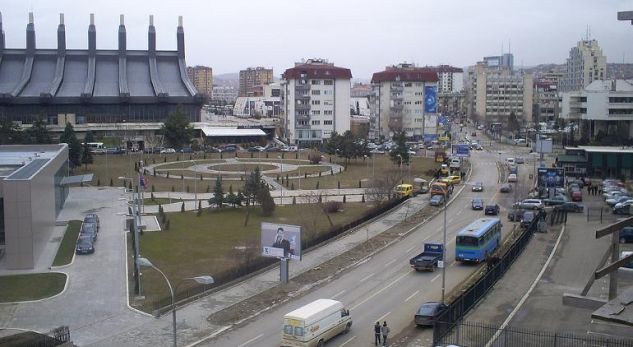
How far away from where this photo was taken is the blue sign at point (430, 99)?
90.9 m

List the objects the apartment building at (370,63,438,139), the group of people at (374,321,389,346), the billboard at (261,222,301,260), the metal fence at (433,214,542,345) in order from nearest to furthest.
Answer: the metal fence at (433,214,542,345)
the group of people at (374,321,389,346)
the billboard at (261,222,301,260)
the apartment building at (370,63,438,139)

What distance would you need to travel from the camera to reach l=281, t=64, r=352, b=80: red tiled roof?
276 ft

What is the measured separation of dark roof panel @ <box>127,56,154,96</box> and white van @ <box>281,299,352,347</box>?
7064cm

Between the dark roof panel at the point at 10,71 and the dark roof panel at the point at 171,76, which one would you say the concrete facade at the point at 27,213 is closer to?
the dark roof panel at the point at 171,76

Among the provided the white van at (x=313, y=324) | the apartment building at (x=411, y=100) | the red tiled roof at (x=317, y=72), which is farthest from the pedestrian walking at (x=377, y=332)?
the apartment building at (x=411, y=100)

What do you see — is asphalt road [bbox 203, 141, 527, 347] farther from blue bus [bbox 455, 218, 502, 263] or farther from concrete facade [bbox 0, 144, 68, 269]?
concrete facade [bbox 0, 144, 68, 269]

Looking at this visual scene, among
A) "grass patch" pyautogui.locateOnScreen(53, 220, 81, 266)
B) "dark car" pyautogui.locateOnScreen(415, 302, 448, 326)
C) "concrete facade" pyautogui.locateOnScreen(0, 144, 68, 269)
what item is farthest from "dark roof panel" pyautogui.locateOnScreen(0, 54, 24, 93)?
"dark car" pyautogui.locateOnScreen(415, 302, 448, 326)

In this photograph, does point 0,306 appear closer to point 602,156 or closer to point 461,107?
point 602,156

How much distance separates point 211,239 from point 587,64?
123203mm

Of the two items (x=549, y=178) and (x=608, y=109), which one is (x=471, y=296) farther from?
(x=608, y=109)

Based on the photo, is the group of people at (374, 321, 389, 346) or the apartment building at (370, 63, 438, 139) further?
the apartment building at (370, 63, 438, 139)

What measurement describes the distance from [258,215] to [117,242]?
28.5 ft

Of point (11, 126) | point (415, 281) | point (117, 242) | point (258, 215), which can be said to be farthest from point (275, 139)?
point (415, 281)

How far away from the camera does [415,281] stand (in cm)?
2420
